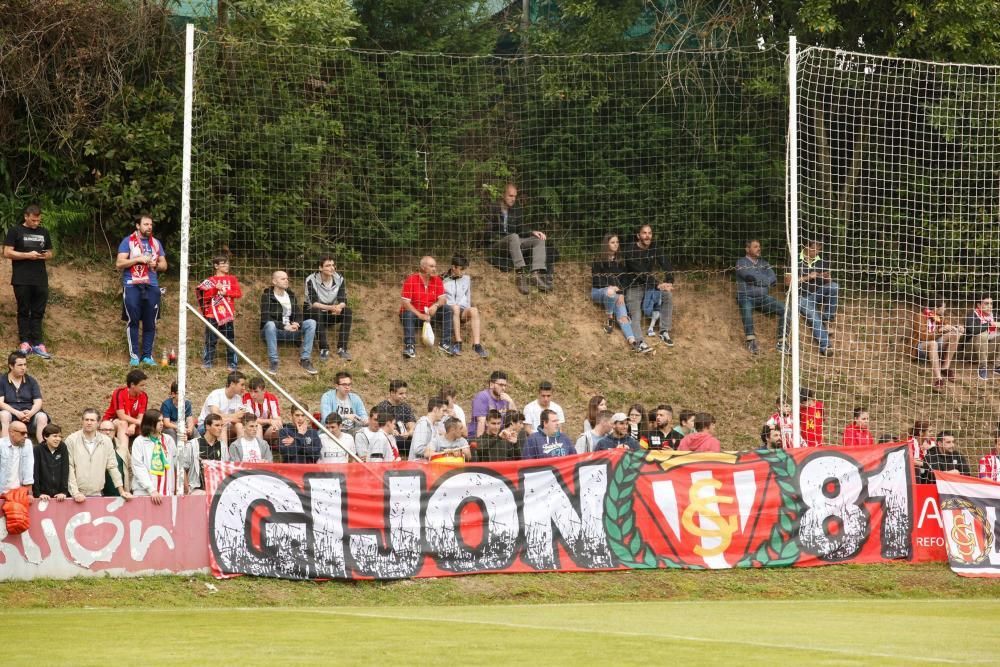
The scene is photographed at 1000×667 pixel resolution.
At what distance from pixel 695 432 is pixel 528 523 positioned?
10.1 feet

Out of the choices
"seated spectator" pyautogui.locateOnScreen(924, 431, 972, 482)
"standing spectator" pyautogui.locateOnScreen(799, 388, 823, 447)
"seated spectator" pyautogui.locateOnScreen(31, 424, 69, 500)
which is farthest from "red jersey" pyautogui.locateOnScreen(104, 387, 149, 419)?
"seated spectator" pyautogui.locateOnScreen(924, 431, 972, 482)

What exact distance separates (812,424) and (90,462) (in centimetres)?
997

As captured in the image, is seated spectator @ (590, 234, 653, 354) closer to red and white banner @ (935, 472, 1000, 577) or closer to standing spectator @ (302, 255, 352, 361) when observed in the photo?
standing spectator @ (302, 255, 352, 361)

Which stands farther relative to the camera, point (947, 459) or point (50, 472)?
point (947, 459)

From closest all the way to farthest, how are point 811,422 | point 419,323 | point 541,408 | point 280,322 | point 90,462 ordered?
point 90,462 → point 811,422 → point 541,408 → point 280,322 → point 419,323

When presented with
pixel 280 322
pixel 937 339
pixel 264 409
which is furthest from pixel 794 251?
pixel 280 322

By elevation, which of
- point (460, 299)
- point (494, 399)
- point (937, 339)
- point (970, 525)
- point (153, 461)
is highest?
point (460, 299)

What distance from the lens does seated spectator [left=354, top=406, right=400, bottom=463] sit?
17734 mm

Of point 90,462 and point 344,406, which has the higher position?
point 344,406

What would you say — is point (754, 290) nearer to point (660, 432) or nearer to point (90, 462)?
point (660, 432)

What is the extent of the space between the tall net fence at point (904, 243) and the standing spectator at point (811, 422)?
7.35ft

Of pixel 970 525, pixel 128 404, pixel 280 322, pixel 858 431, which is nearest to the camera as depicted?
pixel 970 525

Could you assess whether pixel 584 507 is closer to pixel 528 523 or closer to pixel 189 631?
pixel 528 523

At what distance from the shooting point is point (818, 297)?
21.8 metres
